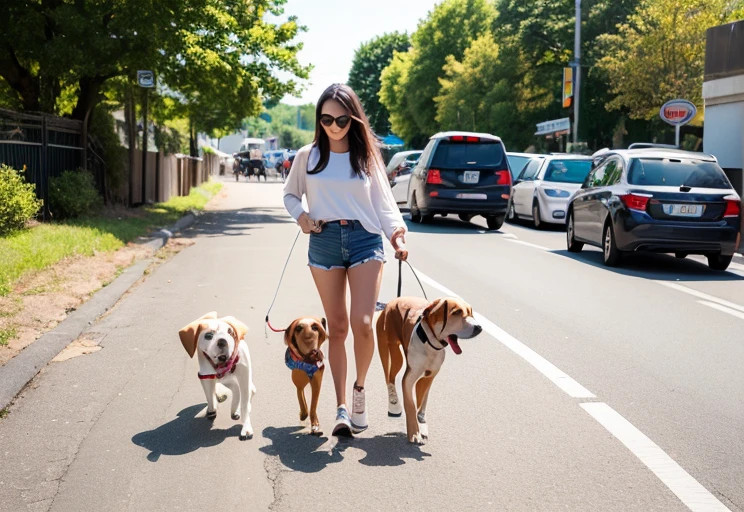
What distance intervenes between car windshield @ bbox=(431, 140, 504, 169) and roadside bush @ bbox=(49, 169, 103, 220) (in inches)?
282

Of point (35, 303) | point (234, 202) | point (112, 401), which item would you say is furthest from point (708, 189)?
point (234, 202)

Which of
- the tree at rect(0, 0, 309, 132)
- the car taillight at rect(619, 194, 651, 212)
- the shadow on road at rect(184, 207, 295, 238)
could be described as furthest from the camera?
the shadow on road at rect(184, 207, 295, 238)

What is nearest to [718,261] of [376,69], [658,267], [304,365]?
[658,267]

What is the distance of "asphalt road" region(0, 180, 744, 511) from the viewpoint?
14.5 feet

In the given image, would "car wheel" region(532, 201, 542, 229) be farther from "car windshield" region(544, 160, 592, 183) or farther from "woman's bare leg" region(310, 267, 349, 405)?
"woman's bare leg" region(310, 267, 349, 405)

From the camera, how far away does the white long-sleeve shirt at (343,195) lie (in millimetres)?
5242

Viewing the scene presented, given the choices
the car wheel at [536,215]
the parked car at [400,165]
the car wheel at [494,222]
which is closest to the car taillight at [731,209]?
the car wheel at [494,222]

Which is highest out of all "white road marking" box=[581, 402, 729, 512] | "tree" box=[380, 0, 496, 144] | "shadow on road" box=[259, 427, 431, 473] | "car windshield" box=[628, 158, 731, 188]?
"tree" box=[380, 0, 496, 144]

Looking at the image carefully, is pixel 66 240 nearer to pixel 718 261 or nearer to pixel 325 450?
pixel 718 261

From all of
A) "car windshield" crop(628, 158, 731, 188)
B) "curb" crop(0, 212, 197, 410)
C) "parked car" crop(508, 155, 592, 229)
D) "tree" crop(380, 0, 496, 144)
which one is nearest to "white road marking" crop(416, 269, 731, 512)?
"curb" crop(0, 212, 197, 410)

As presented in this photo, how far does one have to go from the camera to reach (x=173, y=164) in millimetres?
33000

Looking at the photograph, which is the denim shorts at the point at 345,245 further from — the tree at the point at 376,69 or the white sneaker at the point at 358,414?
the tree at the point at 376,69

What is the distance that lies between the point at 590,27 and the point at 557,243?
1533 inches

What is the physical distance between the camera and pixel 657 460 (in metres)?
4.90
